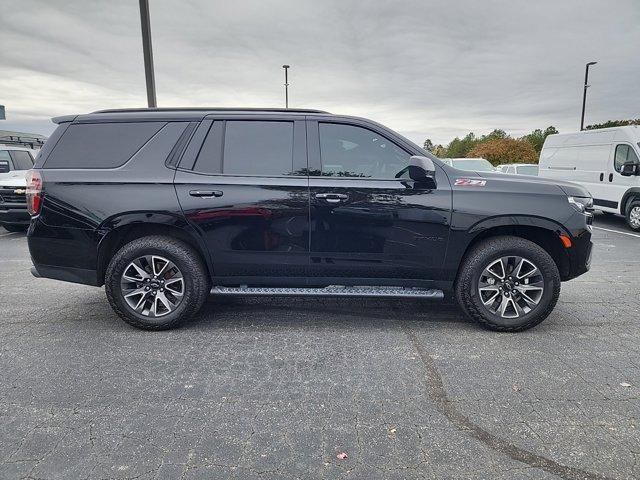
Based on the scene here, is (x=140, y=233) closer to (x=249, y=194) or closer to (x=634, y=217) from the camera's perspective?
(x=249, y=194)

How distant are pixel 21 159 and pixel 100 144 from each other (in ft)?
30.3

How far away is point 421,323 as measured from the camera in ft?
13.1

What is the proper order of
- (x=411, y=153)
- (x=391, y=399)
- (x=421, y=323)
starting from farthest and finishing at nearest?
(x=421, y=323) → (x=411, y=153) → (x=391, y=399)

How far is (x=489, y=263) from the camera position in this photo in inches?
144

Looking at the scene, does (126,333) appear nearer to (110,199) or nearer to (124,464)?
(110,199)

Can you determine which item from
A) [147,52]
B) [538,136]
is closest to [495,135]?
[538,136]

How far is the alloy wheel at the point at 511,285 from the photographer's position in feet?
12.1

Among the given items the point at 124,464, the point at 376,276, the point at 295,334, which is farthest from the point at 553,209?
the point at 124,464

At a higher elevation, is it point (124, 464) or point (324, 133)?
point (324, 133)

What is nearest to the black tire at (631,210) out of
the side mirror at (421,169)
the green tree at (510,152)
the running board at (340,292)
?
the running board at (340,292)

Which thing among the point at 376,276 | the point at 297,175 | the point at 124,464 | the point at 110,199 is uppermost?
the point at 297,175

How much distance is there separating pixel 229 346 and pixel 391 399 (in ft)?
4.87

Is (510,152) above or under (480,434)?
above

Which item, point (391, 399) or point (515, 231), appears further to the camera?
point (515, 231)
